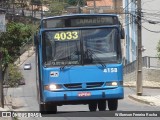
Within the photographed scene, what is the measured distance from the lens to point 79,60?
1678cm

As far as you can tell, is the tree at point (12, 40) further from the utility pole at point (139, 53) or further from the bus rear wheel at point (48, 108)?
the bus rear wheel at point (48, 108)

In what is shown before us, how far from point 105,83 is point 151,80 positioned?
106ft

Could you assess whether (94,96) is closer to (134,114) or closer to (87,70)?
(87,70)

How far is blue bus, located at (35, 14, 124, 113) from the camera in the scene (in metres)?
16.7

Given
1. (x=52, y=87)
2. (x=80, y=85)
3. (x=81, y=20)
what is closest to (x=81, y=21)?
(x=81, y=20)

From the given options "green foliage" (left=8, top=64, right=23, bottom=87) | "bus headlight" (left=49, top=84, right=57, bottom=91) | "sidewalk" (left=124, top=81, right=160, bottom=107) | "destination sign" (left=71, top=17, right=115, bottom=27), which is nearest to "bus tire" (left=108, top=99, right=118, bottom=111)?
"bus headlight" (left=49, top=84, right=57, bottom=91)

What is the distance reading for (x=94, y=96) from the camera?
55.1 feet

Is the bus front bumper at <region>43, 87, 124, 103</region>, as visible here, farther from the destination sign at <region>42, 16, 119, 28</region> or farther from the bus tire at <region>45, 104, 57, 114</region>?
the destination sign at <region>42, 16, 119, 28</region>

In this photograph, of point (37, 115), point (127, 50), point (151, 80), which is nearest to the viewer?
point (37, 115)

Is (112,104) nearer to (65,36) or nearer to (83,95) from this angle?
(83,95)

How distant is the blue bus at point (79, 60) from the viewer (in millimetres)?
16719

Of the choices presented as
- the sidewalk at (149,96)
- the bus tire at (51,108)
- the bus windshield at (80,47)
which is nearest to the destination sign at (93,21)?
the bus windshield at (80,47)

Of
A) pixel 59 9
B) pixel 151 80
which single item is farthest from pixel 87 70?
pixel 59 9

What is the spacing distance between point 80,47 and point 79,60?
408 millimetres
